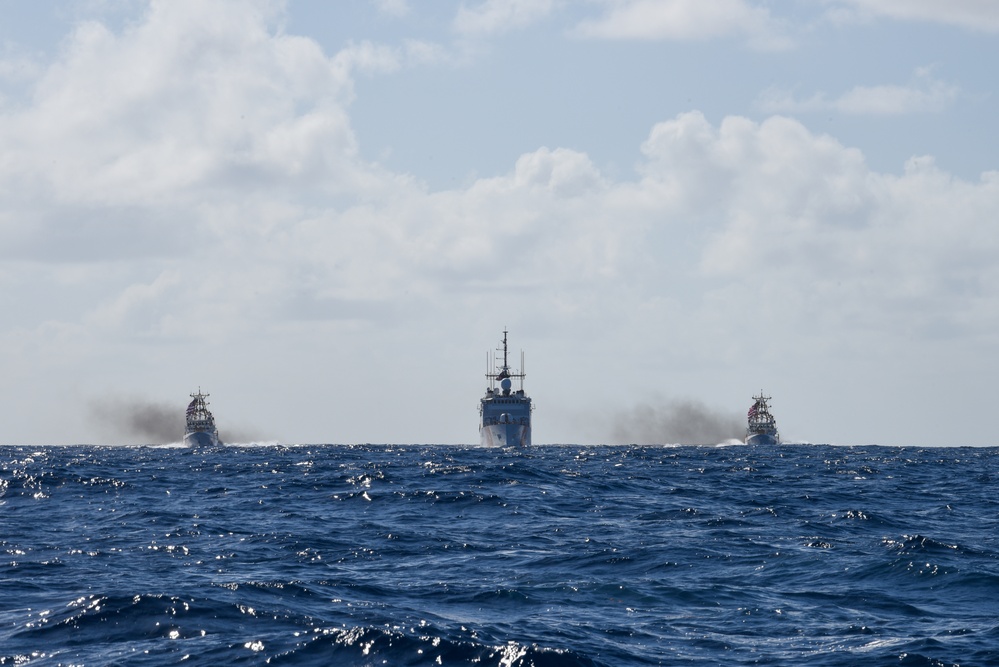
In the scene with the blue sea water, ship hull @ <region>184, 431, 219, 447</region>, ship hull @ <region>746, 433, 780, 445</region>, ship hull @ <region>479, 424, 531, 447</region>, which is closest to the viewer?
the blue sea water

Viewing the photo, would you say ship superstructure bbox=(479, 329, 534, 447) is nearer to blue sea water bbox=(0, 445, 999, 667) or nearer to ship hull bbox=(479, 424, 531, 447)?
ship hull bbox=(479, 424, 531, 447)

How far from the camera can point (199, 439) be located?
575 ft

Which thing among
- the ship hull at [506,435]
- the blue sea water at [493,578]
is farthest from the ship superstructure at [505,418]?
the blue sea water at [493,578]

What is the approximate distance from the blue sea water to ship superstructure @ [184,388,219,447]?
130 m

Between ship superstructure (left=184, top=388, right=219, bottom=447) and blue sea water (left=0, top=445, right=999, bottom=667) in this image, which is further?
ship superstructure (left=184, top=388, right=219, bottom=447)

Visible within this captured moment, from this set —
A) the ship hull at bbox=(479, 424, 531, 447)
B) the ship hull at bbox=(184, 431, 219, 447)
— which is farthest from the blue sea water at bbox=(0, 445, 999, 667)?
the ship hull at bbox=(184, 431, 219, 447)

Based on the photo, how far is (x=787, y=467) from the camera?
79.0 m

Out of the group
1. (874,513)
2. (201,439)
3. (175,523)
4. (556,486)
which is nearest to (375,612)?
(175,523)

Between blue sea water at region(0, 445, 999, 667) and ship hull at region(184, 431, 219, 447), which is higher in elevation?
ship hull at region(184, 431, 219, 447)

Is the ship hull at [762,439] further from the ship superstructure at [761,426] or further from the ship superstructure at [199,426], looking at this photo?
the ship superstructure at [199,426]

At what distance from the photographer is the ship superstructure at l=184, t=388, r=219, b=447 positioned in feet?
575

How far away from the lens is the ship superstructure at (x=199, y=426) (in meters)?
175

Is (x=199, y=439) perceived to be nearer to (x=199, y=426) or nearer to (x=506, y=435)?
(x=199, y=426)

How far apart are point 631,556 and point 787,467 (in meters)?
52.4
